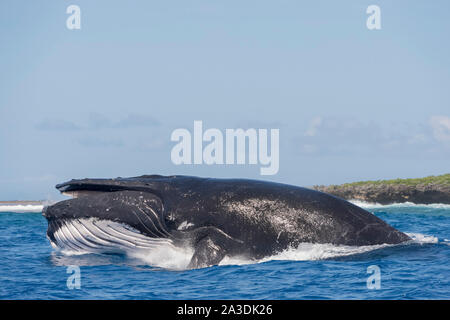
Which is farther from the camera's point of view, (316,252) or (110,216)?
(110,216)

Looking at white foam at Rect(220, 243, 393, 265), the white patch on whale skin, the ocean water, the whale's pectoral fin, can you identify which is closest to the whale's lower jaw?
the ocean water

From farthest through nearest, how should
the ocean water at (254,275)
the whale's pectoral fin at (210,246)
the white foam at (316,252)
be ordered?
the white foam at (316,252) < the whale's pectoral fin at (210,246) < the ocean water at (254,275)

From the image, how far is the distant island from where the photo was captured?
179 ft

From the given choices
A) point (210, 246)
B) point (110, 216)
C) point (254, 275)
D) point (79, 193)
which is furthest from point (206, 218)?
point (79, 193)

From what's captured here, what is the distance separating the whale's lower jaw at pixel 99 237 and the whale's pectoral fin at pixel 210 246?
0.73 meters

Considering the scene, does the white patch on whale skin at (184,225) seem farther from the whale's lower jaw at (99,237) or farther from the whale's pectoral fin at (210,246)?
the whale's lower jaw at (99,237)

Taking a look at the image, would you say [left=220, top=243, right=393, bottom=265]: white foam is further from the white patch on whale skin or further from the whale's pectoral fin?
the white patch on whale skin

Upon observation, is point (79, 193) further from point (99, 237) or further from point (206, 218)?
point (206, 218)

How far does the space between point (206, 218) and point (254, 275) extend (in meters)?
1.56

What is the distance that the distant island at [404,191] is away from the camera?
54562 millimetres

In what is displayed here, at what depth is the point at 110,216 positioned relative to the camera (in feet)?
33.9

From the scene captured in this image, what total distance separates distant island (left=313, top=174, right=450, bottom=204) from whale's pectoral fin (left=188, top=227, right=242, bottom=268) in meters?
48.9

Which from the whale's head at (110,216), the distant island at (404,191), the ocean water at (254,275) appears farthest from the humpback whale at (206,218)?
the distant island at (404,191)
